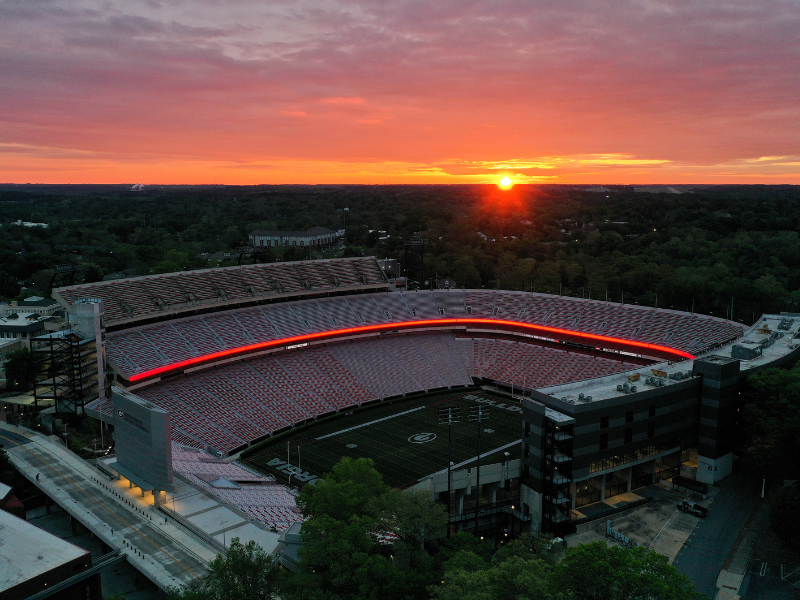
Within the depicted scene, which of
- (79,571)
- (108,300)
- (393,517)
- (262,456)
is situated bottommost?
(262,456)

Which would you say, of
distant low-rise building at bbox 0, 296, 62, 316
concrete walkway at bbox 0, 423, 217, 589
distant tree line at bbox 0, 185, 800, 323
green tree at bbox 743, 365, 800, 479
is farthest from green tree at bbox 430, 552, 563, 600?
distant low-rise building at bbox 0, 296, 62, 316

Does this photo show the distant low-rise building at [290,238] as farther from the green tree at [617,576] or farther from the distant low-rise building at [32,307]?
the green tree at [617,576]

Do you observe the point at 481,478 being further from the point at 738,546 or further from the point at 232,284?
the point at 232,284

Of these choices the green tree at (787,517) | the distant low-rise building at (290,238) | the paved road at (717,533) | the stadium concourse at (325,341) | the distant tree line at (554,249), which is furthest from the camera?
the distant low-rise building at (290,238)

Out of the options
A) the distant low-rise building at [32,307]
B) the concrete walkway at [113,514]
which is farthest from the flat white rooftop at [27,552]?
the distant low-rise building at [32,307]

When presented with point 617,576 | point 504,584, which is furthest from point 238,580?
point 617,576

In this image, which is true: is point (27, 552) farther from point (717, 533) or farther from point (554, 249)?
point (554, 249)

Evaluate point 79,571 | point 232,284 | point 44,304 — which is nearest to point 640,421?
point 79,571
